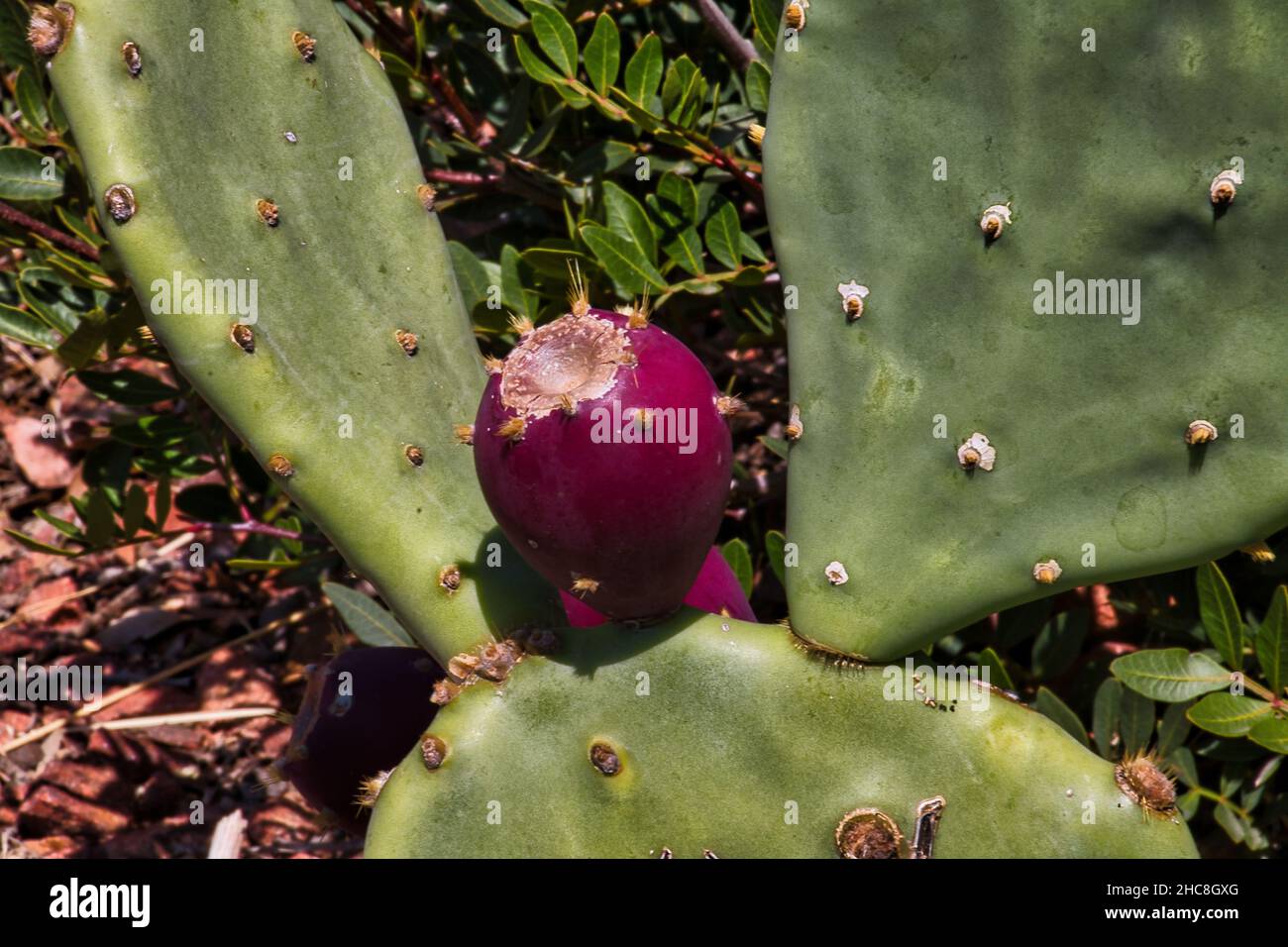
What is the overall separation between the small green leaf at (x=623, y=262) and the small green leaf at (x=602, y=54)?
0.20m

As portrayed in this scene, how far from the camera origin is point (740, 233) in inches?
77.1

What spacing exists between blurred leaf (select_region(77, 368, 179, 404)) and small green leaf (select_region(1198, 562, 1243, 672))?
5.40 feet

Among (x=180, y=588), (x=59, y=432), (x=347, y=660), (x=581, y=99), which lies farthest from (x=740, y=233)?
(x=59, y=432)

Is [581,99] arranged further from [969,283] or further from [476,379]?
[969,283]

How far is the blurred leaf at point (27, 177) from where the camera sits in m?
2.01

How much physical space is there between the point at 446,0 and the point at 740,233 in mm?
652

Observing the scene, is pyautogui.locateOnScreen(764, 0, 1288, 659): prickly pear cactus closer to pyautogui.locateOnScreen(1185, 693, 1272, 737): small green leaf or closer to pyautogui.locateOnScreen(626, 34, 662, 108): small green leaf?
pyautogui.locateOnScreen(1185, 693, 1272, 737): small green leaf

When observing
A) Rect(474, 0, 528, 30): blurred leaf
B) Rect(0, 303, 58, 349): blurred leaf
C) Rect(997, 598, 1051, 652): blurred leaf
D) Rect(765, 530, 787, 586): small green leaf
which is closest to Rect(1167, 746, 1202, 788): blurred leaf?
Rect(997, 598, 1051, 652): blurred leaf

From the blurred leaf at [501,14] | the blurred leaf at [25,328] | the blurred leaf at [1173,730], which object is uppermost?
the blurred leaf at [501,14]

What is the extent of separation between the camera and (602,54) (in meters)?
1.84

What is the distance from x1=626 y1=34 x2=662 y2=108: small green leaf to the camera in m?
1.84

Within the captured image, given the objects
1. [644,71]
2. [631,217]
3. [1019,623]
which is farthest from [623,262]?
[1019,623]

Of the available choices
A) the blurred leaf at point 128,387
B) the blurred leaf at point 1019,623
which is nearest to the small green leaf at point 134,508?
the blurred leaf at point 128,387

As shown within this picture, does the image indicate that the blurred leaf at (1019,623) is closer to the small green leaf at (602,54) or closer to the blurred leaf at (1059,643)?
the blurred leaf at (1059,643)
